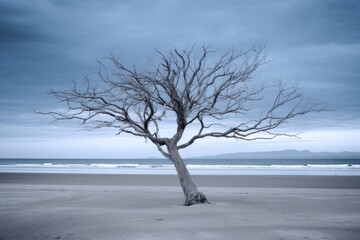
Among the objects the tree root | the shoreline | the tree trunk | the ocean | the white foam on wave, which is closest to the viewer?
the tree trunk

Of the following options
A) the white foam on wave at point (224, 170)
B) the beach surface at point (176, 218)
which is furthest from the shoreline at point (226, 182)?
the white foam on wave at point (224, 170)

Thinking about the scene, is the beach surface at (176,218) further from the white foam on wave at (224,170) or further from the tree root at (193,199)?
the white foam on wave at (224,170)

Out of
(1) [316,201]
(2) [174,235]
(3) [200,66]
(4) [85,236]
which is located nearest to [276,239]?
(2) [174,235]

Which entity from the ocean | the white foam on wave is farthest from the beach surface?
the white foam on wave

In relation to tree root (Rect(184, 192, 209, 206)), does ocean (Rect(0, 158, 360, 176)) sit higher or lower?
higher

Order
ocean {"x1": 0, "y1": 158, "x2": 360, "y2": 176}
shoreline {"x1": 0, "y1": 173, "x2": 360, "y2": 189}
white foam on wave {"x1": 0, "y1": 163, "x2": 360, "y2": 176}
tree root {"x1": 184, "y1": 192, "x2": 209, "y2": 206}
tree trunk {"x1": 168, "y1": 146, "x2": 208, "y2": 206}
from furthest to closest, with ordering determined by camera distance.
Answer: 1. ocean {"x1": 0, "y1": 158, "x2": 360, "y2": 176}
2. white foam on wave {"x1": 0, "y1": 163, "x2": 360, "y2": 176}
3. shoreline {"x1": 0, "y1": 173, "x2": 360, "y2": 189}
4. tree root {"x1": 184, "y1": 192, "x2": 209, "y2": 206}
5. tree trunk {"x1": 168, "y1": 146, "x2": 208, "y2": 206}

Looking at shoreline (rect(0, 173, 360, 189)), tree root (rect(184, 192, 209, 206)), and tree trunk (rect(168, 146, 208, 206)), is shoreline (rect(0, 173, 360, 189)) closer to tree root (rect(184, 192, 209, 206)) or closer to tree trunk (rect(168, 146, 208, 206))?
tree root (rect(184, 192, 209, 206))

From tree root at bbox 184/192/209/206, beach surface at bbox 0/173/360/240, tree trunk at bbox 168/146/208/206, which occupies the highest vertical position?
tree trunk at bbox 168/146/208/206

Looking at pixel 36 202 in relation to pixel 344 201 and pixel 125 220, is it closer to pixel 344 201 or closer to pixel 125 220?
pixel 125 220

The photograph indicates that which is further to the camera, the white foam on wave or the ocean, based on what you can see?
the ocean

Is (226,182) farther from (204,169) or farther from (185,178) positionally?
(204,169)

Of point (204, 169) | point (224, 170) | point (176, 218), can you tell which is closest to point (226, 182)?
point (176, 218)

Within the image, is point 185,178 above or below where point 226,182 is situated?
above

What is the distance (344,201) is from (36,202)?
455 inches
